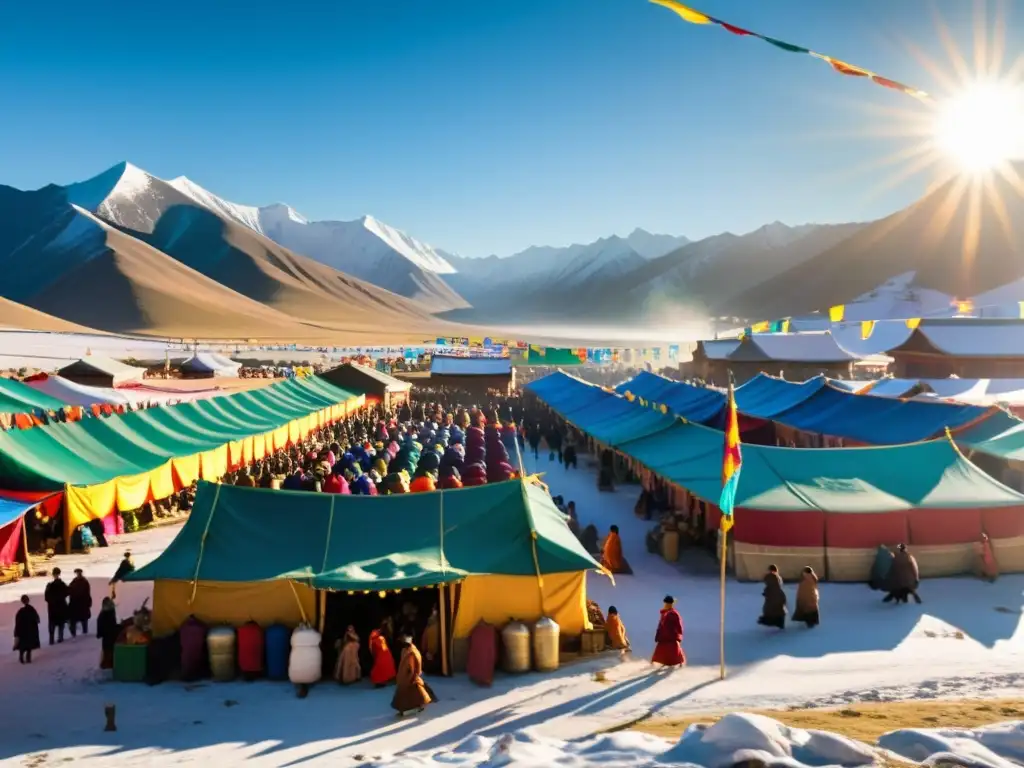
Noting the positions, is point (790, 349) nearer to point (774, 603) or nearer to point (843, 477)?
point (843, 477)

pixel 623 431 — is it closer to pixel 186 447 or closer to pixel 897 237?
pixel 186 447

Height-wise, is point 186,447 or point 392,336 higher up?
point 392,336

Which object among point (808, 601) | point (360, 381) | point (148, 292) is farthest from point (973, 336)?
point (148, 292)

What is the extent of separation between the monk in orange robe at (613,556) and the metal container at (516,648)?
4.55 m

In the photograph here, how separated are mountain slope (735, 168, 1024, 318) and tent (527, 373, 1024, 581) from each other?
385ft

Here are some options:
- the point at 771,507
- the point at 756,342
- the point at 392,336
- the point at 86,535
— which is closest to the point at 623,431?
the point at 771,507

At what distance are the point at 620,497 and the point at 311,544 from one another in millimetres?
13539

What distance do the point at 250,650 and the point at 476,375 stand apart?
139 ft

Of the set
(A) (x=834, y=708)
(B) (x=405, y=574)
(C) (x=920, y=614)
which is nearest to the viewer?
(A) (x=834, y=708)

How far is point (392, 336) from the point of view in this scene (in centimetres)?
15262

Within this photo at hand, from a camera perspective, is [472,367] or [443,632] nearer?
[443,632]

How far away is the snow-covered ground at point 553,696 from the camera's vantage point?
875 centimetres

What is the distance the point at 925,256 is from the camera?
137875 mm

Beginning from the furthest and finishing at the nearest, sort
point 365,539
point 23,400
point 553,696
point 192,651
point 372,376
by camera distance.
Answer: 1. point 372,376
2. point 23,400
3. point 365,539
4. point 192,651
5. point 553,696
